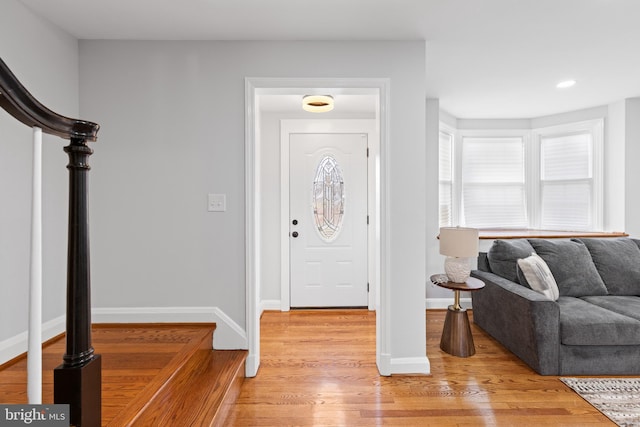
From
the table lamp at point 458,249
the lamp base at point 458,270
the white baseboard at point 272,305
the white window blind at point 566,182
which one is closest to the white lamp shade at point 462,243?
the table lamp at point 458,249

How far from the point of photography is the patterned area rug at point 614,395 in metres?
2.04

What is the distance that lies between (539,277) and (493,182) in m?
1.96

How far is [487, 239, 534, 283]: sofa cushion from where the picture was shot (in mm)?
3184

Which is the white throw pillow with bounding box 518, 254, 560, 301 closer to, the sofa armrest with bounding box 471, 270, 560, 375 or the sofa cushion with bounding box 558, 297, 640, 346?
the sofa armrest with bounding box 471, 270, 560, 375

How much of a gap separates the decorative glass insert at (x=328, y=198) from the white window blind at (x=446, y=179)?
1227mm

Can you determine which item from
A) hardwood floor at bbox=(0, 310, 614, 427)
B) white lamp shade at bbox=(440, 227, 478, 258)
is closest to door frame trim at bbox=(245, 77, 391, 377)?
hardwood floor at bbox=(0, 310, 614, 427)

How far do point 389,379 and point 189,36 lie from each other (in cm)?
280

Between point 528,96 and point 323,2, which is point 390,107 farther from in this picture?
point 528,96

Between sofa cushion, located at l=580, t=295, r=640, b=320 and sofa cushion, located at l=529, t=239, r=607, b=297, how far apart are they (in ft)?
0.32

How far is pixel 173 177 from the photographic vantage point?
2529 millimetres

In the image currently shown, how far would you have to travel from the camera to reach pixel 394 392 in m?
2.34

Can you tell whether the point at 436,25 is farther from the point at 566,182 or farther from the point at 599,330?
the point at 566,182

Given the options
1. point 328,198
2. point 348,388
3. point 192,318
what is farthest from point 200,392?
point 328,198

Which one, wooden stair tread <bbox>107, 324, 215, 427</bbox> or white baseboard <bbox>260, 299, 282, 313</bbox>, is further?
white baseboard <bbox>260, 299, 282, 313</bbox>
